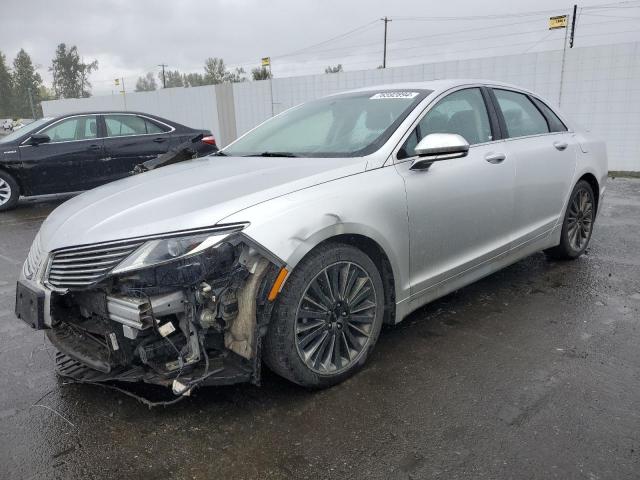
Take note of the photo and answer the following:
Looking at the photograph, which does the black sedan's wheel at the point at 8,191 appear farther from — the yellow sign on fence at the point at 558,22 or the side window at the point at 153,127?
the yellow sign on fence at the point at 558,22

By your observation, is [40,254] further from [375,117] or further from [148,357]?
[375,117]

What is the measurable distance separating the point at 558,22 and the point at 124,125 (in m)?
8.91

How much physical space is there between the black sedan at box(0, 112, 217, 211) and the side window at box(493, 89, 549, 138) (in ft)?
15.6

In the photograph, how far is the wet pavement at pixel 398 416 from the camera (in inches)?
85.4

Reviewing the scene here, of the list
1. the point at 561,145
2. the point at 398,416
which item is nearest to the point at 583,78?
the point at 561,145

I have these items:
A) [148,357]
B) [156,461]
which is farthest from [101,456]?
[148,357]

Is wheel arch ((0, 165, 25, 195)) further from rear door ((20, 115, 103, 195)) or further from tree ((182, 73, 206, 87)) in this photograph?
tree ((182, 73, 206, 87))

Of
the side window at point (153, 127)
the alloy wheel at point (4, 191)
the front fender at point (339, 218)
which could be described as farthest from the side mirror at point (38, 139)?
the front fender at point (339, 218)

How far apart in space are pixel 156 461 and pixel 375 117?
237 centimetres

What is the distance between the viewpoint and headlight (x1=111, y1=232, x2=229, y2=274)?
2.20 metres

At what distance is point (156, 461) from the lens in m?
2.22

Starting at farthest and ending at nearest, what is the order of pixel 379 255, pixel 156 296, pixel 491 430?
1. pixel 379 255
2. pixel 491 430
3. pixel 156 296

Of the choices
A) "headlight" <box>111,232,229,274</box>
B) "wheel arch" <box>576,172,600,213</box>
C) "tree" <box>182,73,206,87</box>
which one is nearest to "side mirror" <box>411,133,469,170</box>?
"headlight" <box>111,232,229,274</box>

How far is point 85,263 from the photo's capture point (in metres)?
2.35
